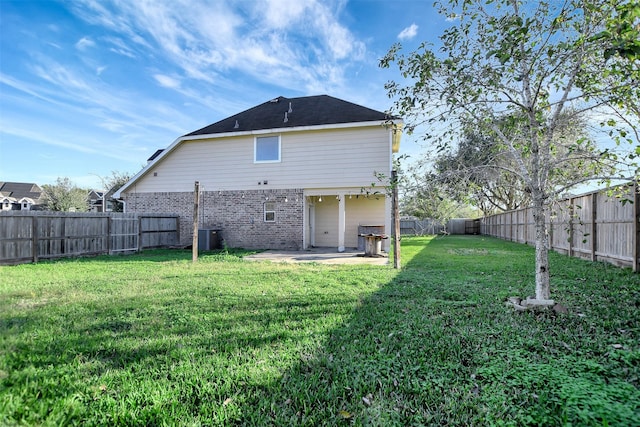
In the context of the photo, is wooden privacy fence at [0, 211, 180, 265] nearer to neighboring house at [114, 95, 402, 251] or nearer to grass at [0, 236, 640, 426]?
neighboring house at [114, 95, 402, 251]

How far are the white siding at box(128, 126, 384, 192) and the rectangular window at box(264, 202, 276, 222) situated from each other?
78cm

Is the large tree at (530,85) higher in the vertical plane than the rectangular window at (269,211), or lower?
higher

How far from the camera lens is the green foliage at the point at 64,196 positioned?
1114 inches

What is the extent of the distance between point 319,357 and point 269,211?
36.3 ft

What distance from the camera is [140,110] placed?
9.38 meters

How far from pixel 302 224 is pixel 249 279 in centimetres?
649

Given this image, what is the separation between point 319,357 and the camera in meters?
2.96

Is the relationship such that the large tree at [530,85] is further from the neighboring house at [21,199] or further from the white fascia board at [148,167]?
the neighboring house at [21,199]

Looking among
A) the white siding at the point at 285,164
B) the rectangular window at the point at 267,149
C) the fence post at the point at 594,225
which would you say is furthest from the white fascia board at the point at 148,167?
the fence post at the point at 594,225

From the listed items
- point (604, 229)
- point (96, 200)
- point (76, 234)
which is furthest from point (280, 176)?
point (96, 200)

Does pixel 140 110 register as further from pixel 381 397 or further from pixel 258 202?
pixel 381 397

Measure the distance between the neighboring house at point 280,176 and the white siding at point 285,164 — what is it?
0.13 feet

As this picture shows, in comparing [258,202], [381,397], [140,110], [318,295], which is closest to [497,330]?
[381,397]

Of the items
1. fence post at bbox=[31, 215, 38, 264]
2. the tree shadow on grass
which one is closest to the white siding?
fence post at bbox=[31, 215, 38, 264]
